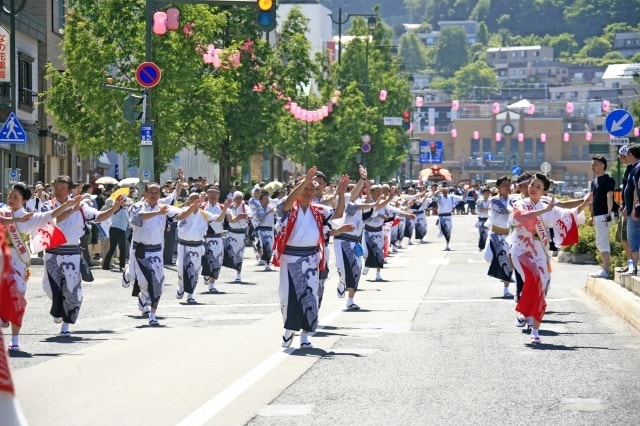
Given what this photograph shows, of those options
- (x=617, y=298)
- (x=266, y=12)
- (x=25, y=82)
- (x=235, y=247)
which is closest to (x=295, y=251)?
(x=617, y=298)

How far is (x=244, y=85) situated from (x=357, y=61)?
121 ft

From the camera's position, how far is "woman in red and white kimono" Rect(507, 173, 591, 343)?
15.0 m

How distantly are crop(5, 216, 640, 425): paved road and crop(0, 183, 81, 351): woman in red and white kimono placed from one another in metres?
0.38

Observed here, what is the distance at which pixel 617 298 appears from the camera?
730 inches

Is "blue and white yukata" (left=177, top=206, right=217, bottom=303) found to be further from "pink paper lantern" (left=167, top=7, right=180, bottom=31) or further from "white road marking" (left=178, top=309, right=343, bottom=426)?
"pink paper lantern" (left=167, top=7, right=180, bottom=31)

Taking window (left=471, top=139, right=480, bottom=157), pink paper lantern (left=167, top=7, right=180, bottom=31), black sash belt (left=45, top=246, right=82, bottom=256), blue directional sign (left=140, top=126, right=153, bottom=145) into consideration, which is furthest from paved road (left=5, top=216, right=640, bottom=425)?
window (left=471, top=139, right=480, bottom=157)

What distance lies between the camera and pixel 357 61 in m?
84.2

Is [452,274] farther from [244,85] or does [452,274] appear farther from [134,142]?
[244,85]

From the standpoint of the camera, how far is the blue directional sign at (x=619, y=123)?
2583cm

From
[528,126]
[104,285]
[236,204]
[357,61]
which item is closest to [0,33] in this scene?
[236,204]

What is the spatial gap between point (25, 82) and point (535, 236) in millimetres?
33363

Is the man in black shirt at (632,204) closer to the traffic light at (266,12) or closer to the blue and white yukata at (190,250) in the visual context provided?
the blue and white yukata at (190,250)

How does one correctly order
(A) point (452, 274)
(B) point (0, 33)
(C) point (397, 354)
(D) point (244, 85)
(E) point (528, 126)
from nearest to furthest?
→ (C) point (397, 354)
(A) point (452, 274)
(B) point (0, 33)
(D) point (244, 85)
(E) point (528, 126)

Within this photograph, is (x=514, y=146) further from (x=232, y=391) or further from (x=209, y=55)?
(x=232, y=391)
